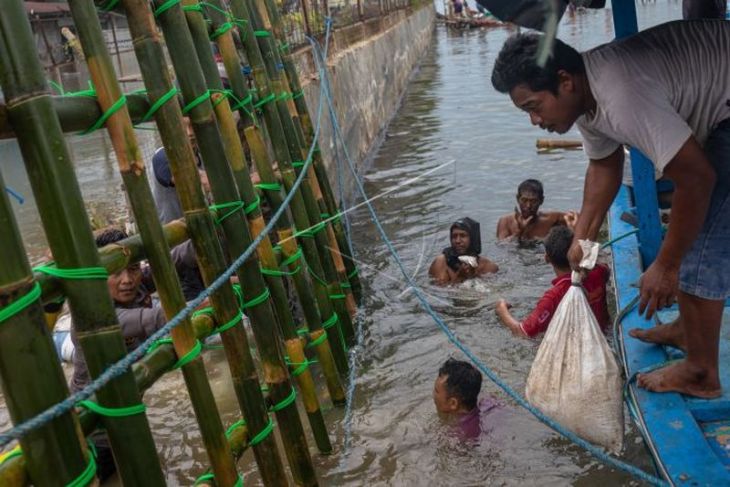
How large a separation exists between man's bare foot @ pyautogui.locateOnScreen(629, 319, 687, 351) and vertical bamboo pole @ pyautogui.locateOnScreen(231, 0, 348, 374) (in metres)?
1.89

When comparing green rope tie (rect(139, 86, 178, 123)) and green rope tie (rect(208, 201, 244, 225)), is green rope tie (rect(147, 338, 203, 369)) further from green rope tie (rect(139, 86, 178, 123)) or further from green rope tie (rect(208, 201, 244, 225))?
green rope tie (rect(139, 86, 178, 123))

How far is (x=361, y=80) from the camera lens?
38.3 ft

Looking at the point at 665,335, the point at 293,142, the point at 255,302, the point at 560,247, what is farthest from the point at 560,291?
the point at 293,142

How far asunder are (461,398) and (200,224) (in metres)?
2.05

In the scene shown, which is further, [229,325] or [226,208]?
[226,208]

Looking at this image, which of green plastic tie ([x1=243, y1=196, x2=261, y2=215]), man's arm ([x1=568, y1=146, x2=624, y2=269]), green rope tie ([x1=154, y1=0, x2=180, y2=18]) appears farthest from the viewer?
green plastic tie ([x1=243, y1=196, x2=261, y2=215])

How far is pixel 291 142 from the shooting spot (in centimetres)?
495

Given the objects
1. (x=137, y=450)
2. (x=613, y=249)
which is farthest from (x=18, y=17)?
(x=613, y=249)

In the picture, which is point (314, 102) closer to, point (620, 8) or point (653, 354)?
point (620, 8)

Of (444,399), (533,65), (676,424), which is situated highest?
(533,65)

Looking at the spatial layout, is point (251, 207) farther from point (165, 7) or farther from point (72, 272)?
point (72, 272)

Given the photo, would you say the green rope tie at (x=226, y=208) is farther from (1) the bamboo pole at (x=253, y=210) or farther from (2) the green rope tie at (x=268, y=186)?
(2) the green rope tie at (x=268, y=186)

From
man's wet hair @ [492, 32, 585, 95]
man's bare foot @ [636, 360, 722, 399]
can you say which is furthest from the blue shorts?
man's wet hair @ [492, 32, 585, 95]

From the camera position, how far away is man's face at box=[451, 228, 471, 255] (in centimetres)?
636
